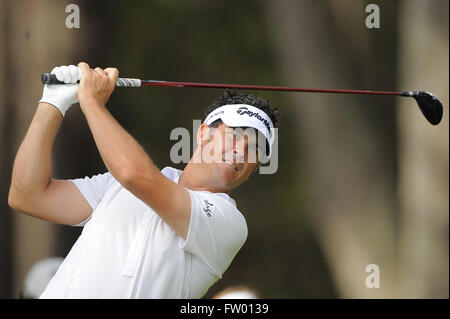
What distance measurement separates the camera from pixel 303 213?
36.4 feet

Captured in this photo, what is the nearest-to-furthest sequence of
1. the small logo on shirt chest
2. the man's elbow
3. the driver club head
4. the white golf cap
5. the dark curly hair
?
1. the small logo on shirt chest
2. the man's elbow
3. the white golf cap
4. the dark curly hair
5. the driver club head

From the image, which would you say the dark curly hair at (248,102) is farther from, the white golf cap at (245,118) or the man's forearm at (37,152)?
the man's forearm at (37,152)

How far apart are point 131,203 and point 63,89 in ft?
1.55

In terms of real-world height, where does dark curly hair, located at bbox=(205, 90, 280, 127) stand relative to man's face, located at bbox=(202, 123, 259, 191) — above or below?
above

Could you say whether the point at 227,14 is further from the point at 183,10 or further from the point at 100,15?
the point at 100,15

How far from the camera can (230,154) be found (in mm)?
3203

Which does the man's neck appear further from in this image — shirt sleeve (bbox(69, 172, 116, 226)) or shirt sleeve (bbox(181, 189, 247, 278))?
shirt sleeve (bbox(69, 172, 116, 226))

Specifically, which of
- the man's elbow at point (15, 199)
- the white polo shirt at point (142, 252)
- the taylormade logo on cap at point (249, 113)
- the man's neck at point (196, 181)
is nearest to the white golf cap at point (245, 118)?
the taylormade logo on cap at point (249, 113)

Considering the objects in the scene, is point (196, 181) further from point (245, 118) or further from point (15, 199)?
point (15, 199)

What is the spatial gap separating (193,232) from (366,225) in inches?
178

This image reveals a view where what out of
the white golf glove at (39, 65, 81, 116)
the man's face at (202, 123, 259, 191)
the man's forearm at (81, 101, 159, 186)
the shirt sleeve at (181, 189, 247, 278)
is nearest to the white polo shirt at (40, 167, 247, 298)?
the shirt sleeve at (181, 189, 247, 278)

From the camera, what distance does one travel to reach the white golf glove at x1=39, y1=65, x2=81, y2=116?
294 cm

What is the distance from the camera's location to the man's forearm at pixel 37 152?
10.1 ft
